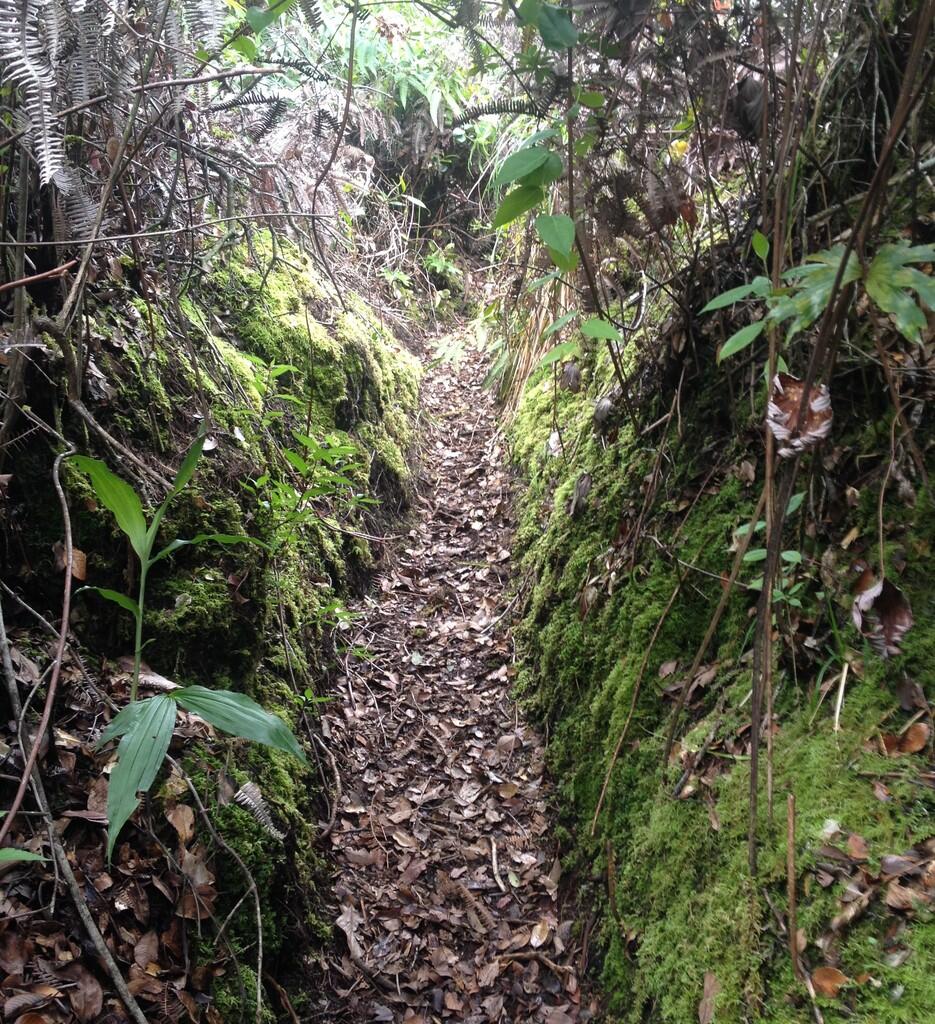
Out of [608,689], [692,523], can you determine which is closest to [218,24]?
[692,523]

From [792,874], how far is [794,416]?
1.00 meters

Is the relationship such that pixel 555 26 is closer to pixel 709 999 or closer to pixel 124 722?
pixel 124 722

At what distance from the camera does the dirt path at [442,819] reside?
2172mm

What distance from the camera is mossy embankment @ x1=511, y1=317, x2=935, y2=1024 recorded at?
1396 millimetres

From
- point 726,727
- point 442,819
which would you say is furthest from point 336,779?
point 726,727

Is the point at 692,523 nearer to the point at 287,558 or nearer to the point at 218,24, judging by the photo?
the point at 287,558

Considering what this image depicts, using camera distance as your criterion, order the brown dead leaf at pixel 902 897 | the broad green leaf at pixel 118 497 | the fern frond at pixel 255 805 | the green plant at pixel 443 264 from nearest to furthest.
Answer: the brown dead leaf at pixel 902 897 → the broad green leaf at pixel 118 497 → the fern frond at pixel 255 805 → the green plant at pixel 443 264

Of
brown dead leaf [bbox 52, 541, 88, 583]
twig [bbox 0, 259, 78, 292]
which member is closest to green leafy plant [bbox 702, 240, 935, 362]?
twig [bbox 0, 259, 78, 292]

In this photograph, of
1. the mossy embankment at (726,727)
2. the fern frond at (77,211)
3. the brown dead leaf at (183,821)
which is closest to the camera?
the mossy embankment at (726,727)

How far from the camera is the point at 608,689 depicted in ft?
8.16

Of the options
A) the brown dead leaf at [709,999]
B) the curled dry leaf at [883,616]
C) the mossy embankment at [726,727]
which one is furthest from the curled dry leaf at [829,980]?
the curled dry leaf at [883,616]

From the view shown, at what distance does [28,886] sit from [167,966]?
0.37 m

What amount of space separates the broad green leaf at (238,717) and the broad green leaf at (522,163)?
4.67 feet

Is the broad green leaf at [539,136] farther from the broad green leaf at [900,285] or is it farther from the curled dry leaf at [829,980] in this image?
the curled dry leaf at [829,980]
